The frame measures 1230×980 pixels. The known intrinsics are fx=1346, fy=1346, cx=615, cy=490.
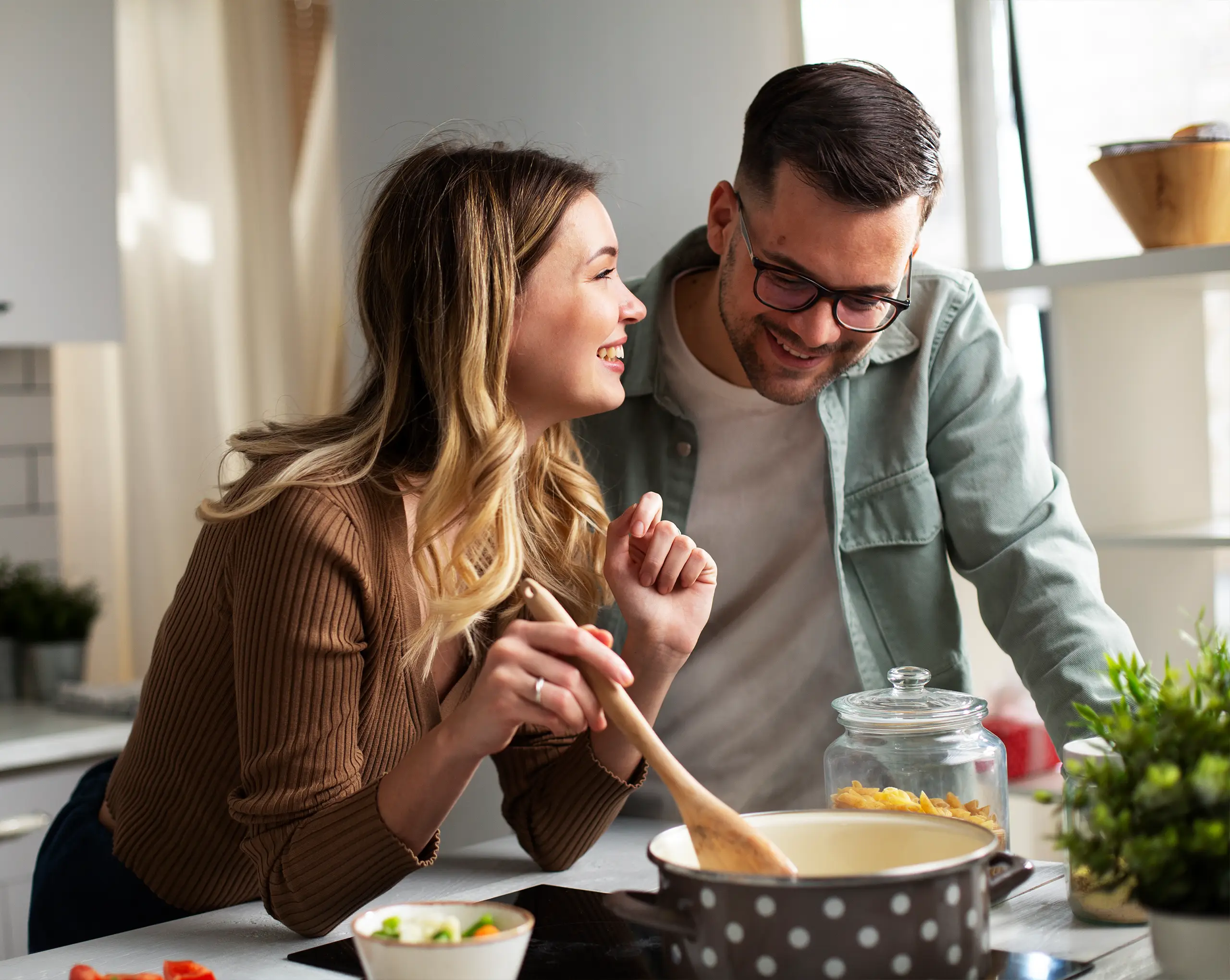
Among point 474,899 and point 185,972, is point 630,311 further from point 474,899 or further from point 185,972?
point 185,972

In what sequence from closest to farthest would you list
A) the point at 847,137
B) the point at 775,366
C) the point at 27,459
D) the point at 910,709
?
1. the point at 910,709
2. the point at 847,137
3. the point at 775,366
4. the point at 27,459

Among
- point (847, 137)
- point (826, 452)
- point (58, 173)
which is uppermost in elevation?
point (58, 173)

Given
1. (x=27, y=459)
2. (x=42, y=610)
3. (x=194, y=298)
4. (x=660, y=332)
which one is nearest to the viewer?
(x=660, y=332)

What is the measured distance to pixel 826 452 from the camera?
163 centimetres

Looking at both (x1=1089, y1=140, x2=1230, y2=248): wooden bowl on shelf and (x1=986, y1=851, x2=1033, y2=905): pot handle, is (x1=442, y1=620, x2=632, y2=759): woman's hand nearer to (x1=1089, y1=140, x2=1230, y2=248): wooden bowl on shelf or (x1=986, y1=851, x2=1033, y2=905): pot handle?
(x1=986, y1=851, x2=1033, y2=905): pot handle

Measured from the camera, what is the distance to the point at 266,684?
3.81 feet

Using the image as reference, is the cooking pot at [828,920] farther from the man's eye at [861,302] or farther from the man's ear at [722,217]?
the man's ear at [722,217]

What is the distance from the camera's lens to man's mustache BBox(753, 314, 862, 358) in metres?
1.52

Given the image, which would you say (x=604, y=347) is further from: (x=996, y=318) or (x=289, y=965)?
(x=996, y=318)

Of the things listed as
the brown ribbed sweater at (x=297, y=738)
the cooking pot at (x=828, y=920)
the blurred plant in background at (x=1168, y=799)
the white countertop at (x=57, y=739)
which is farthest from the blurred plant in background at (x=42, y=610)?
the blurred plant in background at (x=1168, y=799)

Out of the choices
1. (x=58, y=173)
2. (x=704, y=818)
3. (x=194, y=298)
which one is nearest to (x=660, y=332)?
(x=704, y=818)

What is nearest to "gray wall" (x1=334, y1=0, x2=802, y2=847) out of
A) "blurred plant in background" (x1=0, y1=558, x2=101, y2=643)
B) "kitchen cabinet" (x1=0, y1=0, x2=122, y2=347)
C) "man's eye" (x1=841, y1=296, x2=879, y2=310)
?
"man's eye" (x1=841, y1=296, x2=879, y2=310)

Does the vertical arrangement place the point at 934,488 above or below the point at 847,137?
below

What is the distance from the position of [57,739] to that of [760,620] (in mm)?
1444
